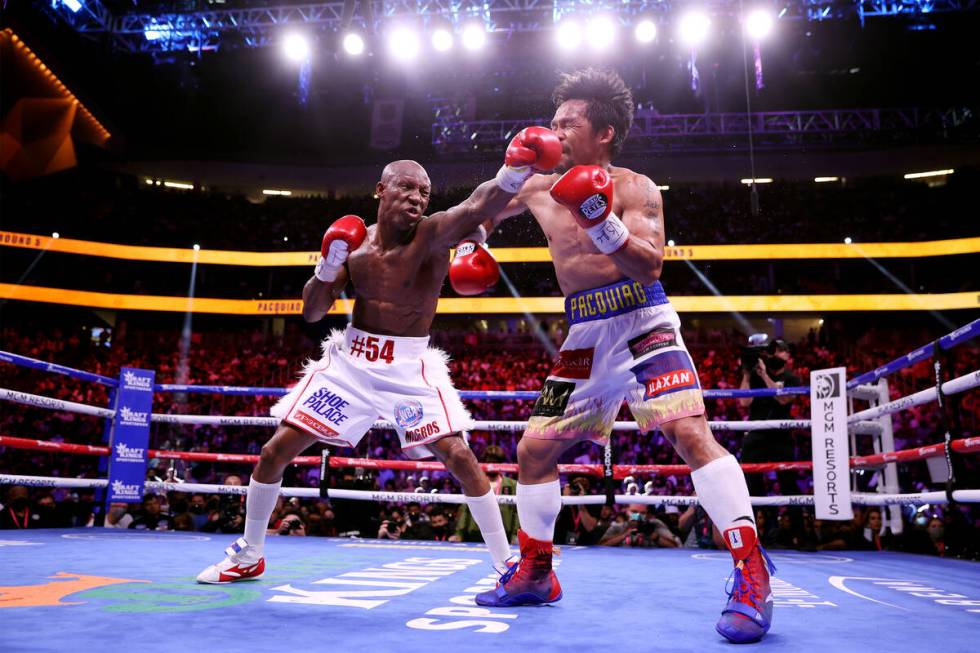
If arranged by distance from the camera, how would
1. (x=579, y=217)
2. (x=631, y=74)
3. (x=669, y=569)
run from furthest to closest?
(x=631, y=74)
(x=669, y=569)
(x=579, y=217)

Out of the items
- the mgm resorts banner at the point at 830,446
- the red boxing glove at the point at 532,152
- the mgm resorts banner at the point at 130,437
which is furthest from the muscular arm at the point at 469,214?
the mgm resorts banner at the point at 130,437

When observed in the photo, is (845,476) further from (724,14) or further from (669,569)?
(724,14)

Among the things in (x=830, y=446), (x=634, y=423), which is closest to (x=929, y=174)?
(x=830, y=446)

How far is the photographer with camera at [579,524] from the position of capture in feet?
15.3

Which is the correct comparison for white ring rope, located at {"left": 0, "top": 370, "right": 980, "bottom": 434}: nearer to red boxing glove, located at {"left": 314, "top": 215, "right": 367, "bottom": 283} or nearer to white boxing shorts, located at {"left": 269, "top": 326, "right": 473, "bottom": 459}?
white boxing shorts, located at {"left": 269, "top": 326, "right": 473, "bottom": 459}

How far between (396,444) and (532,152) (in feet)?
33.6

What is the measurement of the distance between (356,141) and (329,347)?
18551mm

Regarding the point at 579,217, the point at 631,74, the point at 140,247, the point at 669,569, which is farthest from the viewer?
the point at 140,247

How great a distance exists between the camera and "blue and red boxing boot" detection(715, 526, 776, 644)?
1.47 metres

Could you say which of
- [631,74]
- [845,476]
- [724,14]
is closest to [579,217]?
[845,476]

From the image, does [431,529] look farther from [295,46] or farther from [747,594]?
[295,46]

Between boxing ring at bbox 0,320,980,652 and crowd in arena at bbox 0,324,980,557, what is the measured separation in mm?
903

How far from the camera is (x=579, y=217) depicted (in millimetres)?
1707

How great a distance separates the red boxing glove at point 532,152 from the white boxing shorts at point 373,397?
0.82 metres
